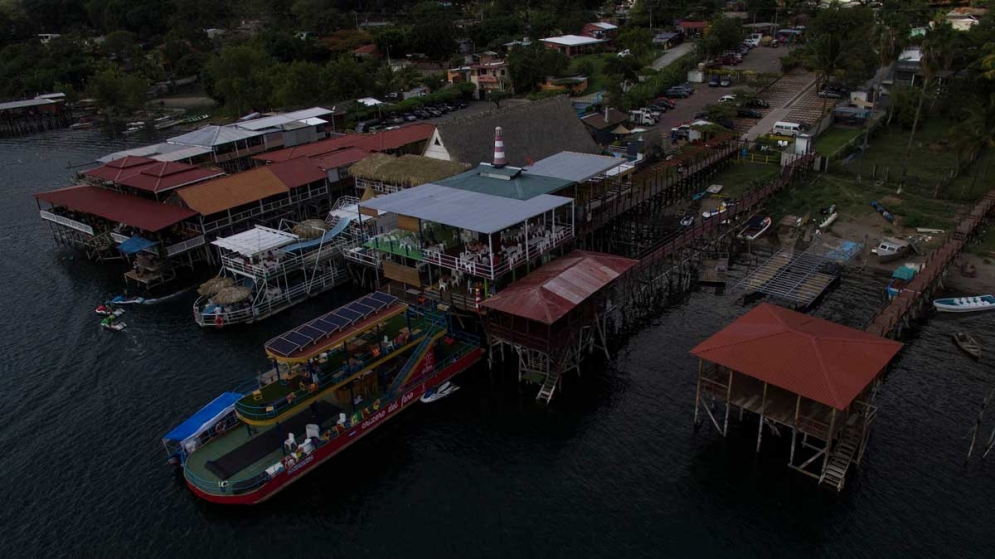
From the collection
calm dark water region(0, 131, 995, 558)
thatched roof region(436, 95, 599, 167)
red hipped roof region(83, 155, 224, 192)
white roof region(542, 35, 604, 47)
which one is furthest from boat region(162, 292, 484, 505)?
white roof region(542, 35, 604, 47)

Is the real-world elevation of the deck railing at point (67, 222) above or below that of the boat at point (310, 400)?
above

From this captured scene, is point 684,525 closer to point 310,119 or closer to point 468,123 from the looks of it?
point 468,123

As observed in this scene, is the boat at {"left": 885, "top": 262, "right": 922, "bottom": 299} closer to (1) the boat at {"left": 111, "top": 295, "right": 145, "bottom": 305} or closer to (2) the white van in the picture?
(2) the white van

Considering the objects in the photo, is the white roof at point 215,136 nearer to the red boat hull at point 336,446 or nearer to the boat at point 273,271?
the boat at point 273,271

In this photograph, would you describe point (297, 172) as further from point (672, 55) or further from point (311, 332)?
point (672, 55)

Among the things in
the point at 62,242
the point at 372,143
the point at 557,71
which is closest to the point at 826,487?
the point at 372,143

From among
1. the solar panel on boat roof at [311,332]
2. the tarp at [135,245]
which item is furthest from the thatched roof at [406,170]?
the solar panel on boat roof at [311,332]
